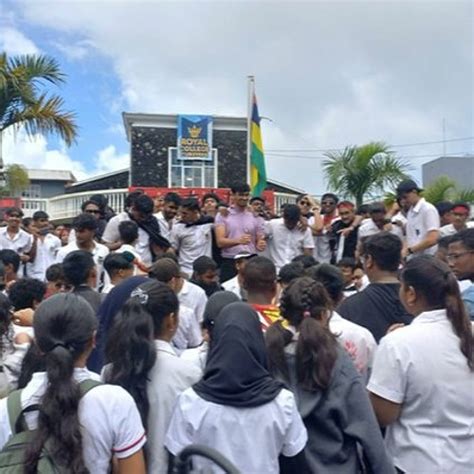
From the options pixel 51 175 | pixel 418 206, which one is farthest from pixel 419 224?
pixel 51 175

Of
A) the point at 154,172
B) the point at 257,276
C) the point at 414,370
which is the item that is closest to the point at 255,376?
the point at 414,370

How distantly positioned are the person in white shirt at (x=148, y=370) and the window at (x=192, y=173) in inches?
1002

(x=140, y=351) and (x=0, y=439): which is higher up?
(x=140, y=351)

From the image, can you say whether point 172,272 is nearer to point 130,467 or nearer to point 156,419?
point 156,419

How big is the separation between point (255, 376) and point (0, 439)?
984mm

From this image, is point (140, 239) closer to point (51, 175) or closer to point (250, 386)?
point (250, 386)

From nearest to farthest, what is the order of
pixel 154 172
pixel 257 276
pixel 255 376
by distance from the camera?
pixel 255 376 < pixel 257 276 < pixel 154 172

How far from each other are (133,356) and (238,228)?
486 centimetres

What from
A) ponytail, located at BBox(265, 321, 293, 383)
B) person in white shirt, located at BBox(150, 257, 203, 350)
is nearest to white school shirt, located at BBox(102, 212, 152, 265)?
person in white shirt, located at BBox(150, 257, 203, 350)

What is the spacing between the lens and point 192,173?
28266mm

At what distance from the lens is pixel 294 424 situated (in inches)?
101

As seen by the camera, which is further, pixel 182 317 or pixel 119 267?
pixel 119 267

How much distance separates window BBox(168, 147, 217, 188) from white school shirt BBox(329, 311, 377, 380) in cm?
2503

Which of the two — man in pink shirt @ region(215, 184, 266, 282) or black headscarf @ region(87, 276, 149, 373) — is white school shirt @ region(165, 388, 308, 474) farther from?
man in pink shirt @ region(215, 184, 266, 282)
